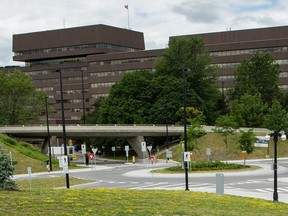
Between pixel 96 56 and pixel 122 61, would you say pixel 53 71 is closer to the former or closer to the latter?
pixel 96 56

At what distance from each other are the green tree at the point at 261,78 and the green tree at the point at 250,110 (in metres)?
8.20

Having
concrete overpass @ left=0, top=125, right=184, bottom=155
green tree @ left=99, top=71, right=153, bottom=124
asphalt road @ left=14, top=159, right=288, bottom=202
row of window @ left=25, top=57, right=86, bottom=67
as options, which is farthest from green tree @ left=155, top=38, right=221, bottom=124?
row of window @ left=25, top=57, right=86, bottom=67

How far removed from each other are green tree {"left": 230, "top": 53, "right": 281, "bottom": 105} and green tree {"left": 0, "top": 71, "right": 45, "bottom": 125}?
4040 cm

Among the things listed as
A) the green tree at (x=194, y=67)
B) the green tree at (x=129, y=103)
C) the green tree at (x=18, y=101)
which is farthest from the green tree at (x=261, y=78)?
the green tree at (x=18, y=101)

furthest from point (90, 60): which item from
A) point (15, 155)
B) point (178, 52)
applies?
point (15, 155)

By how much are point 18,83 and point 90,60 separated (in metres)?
32.7

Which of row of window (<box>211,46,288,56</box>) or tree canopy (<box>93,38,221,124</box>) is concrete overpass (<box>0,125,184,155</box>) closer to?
tree canopy (<box>93,38,221,124</box>)

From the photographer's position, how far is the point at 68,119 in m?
126

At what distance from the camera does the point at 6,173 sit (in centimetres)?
1506

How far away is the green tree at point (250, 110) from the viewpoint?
67688 millimetres

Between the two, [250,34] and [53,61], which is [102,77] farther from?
[250,34]

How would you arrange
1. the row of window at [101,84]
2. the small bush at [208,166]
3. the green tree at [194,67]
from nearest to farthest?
the small bush at [208,166], the green tree at [194,67], the row of window at [101,84]

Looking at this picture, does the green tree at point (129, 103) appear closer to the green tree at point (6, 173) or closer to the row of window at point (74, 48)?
the row of window at point (74, 48)

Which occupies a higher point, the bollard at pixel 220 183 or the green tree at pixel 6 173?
the green tree at pixel 6 173
